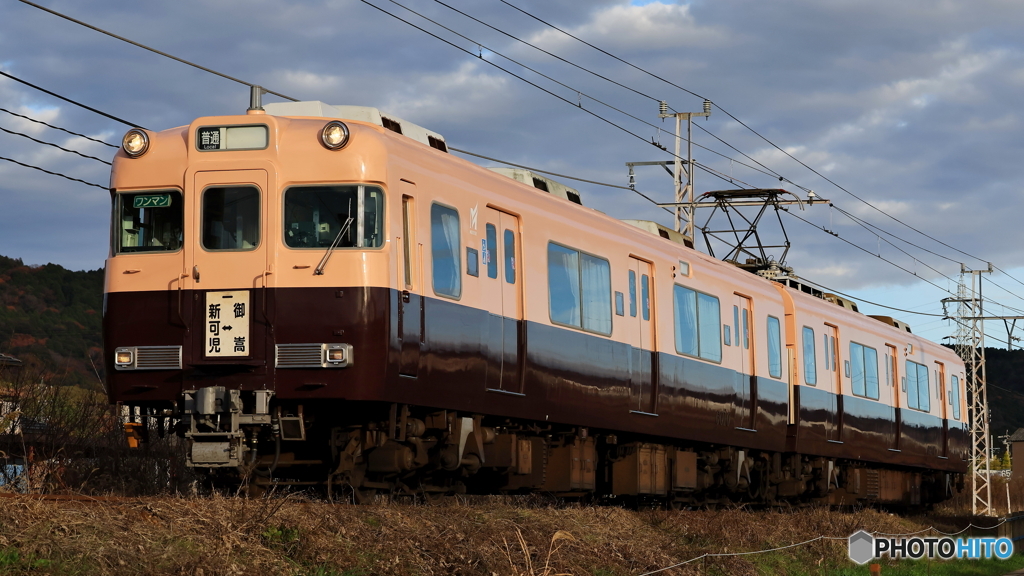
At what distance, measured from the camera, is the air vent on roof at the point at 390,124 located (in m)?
11.6

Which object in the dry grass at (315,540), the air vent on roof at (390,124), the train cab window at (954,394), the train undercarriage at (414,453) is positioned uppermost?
the air vent on roof at (390,124)

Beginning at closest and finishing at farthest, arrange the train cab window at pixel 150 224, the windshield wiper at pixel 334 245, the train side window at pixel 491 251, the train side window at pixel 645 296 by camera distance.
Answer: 1. the windshield wiper at pixel 334 245
2. the train cab window at pixel 150 224
3. the train side window at pixel 491 251
4. the train side window at pixel 645 296

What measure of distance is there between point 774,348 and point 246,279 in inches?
450

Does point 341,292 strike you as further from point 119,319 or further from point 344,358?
point 119,319

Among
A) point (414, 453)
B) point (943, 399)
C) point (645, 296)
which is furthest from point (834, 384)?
point (414, 453)

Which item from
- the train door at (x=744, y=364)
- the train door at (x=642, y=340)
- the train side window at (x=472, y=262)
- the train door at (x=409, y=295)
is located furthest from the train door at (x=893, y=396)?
the train door at (x=409, y=295)

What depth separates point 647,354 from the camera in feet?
51.8

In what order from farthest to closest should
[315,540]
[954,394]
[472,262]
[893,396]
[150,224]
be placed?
[954,394]
[893,396]
[472,262]
[150,224]
[315,540]

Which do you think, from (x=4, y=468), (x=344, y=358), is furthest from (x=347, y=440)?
(x=4, y=468)

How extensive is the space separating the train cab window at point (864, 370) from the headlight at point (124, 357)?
1578 centimetres

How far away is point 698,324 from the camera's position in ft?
57.3

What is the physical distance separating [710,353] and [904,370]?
10.7 m

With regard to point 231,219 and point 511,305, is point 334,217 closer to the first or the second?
point 231,219

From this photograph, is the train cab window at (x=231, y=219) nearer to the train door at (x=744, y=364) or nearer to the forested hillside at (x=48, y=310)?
the train door at (x=744, y=364)
